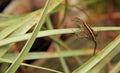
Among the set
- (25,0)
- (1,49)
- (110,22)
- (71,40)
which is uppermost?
(1,49)

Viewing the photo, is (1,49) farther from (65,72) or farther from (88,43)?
(88,43)

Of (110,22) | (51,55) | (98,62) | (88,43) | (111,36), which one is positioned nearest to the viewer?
(98,62)

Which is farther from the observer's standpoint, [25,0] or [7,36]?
[25,0]

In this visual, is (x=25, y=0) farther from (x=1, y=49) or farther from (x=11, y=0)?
(x=1, y=49)

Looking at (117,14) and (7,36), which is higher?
(7,36)

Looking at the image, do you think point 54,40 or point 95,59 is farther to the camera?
point 54,40

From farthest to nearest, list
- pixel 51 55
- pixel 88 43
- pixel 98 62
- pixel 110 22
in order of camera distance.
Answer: pixel 110 22 → pixel 88 43 → pixel 51 55 → pixel 98 62

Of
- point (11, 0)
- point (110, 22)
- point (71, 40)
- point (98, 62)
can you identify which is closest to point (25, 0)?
point (11, 0)

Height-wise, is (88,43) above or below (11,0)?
below

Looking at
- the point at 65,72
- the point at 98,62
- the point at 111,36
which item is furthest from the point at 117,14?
the point at 98,62
